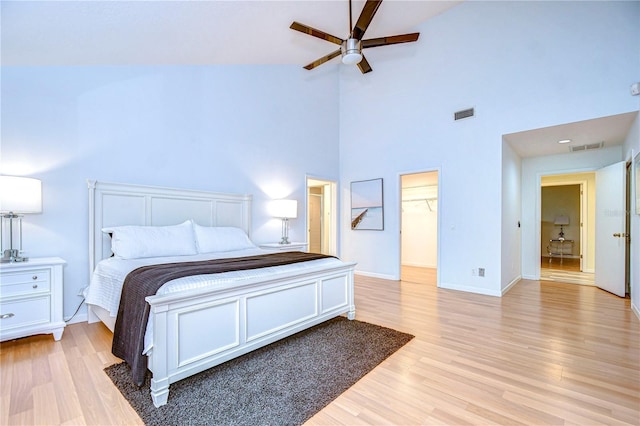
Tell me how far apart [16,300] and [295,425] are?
2.54m

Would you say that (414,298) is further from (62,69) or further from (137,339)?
(62,69)

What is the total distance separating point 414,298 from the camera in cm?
404

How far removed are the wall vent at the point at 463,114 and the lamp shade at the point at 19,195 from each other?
16.9 feet

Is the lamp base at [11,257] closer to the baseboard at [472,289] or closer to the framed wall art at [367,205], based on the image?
the framed wall art at [367,205]

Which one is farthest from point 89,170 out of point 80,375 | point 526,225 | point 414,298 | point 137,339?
point 526,225

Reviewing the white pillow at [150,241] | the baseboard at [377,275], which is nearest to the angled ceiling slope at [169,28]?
the white pillow at [150,241]

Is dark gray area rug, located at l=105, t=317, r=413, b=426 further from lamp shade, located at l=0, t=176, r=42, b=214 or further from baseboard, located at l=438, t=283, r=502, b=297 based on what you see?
baseboard, located at l=438, t=283, r=502, b=297

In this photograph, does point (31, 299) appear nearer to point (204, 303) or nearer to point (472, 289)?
point (204, 303)

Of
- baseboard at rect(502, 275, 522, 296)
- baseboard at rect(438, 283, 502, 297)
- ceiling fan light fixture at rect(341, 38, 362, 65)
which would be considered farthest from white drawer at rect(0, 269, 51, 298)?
baseboard at rect(502, 275, 522, 296)

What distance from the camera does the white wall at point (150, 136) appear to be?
2867 millimetres

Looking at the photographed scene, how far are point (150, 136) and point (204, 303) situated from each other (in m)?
2.60

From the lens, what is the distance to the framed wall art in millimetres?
5508

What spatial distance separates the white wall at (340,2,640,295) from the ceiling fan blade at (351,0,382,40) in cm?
248

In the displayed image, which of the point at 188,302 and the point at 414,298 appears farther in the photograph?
the point at 414,298
